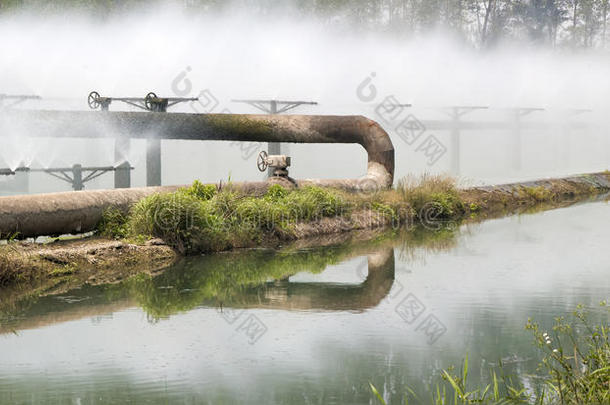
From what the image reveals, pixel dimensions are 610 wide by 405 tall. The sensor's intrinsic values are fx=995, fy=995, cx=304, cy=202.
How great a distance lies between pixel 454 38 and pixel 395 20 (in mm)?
3826

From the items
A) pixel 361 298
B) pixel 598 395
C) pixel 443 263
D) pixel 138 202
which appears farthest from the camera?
pixel 138 202

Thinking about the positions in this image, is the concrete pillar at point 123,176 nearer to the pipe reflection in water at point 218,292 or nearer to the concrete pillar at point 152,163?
the concrete pillar at point 152,163

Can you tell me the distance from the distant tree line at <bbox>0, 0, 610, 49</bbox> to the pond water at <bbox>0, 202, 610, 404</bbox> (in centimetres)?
3704

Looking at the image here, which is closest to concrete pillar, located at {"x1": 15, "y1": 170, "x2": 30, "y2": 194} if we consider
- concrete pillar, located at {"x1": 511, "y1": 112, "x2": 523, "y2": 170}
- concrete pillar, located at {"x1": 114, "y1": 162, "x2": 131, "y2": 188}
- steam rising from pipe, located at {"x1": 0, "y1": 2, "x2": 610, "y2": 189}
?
steam rising from pipe, located at {"x1": 0, "y1": 2, "x2": 610, "y2": 189}

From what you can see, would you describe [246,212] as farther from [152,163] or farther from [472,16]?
[472,16]

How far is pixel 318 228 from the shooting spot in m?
18.8

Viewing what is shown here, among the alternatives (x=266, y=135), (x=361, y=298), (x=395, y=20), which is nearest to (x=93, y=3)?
(x=395, y=20)

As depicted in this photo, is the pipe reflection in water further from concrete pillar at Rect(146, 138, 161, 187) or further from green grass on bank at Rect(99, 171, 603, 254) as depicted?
concrete pillar at Rect(146, 138, 161, 187)

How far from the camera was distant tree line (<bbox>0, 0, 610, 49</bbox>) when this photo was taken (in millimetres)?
53875

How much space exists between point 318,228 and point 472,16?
4184cm

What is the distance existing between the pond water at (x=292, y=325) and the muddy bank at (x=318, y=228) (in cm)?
63

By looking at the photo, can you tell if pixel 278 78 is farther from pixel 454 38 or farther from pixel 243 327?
pixel 243 327

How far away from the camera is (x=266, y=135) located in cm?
2211

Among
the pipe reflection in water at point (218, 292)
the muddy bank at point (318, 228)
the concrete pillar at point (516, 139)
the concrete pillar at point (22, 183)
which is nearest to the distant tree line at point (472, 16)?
the concrete pillar at point (516, 139)
